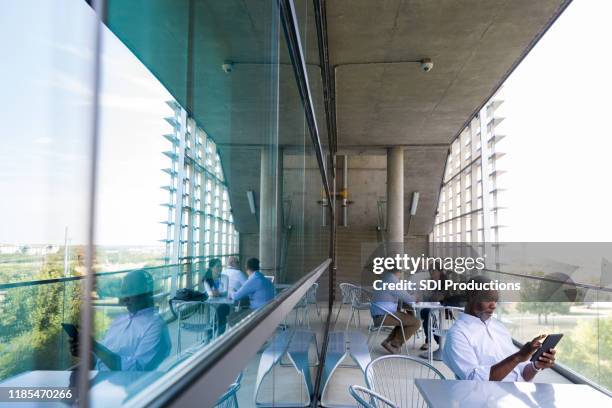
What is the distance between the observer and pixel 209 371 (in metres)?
0.55

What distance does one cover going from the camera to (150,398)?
41cm

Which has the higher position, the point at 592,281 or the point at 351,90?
the point at 351,90

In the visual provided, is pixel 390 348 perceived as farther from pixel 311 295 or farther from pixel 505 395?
pixel 505 395

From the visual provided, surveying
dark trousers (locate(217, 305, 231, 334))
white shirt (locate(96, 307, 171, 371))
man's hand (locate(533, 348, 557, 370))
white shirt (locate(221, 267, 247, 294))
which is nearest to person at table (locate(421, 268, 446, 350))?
man's hand (locate(533, 348, 557, 370))

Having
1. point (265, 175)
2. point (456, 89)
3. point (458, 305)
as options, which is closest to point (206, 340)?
point (265, 175)

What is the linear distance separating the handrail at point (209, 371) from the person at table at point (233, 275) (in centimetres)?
6

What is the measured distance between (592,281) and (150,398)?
22.9ft

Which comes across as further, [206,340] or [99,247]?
[206,340]

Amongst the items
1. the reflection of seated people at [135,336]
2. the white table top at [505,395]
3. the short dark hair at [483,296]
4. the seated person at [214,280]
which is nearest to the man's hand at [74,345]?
the reflection of seated people at [135,336]

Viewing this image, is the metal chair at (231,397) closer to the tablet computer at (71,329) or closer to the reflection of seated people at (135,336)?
the reflection of seated people at (135,336)

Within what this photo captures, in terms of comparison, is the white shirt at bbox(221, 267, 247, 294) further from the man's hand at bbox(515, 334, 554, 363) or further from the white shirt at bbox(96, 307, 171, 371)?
the man's hand at bbox(515, 334, 554, 363)

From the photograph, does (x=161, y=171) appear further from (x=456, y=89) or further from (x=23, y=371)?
(x=456, y=89)

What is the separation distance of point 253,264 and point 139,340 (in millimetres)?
679

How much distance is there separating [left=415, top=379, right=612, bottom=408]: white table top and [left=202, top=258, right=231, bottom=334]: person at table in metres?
1.38
